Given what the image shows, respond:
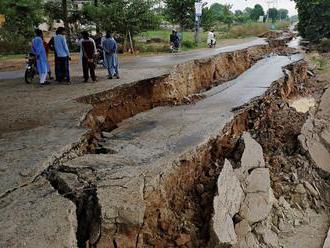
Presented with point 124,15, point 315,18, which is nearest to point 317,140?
point 124,15

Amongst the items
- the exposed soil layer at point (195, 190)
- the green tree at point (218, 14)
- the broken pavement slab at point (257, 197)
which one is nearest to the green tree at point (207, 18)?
the green tree at point (218, 14)

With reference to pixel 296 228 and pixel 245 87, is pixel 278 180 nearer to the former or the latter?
pixel 296 228

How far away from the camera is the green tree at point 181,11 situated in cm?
2827

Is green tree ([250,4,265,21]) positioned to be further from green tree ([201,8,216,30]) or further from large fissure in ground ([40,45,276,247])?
large fissure in ground ([40,45,276,247])

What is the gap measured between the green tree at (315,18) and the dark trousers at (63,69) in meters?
20.7

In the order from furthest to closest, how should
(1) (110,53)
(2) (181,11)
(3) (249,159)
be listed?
(2) (181,11)
(1) (110,53)
(3) (249,159)

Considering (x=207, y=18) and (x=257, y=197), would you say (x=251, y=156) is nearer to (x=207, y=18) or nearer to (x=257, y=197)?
(x=257, y=197)

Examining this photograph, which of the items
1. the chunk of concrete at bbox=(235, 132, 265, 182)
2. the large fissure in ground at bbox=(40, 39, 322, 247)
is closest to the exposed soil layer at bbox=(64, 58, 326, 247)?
the large fissure in ground at bbox=(40, 39, 322, 247)

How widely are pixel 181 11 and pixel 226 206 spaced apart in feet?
80.9

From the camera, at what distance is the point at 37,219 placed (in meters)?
4.12

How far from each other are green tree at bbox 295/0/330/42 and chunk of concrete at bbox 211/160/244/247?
2388 centimetres

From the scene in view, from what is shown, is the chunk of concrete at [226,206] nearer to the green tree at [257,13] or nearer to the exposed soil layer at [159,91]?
the exposed soil layer at [159,91]

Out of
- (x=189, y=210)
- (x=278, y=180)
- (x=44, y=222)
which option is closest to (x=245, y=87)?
(x=278, y=180)

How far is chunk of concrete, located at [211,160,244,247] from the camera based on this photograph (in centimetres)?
529
